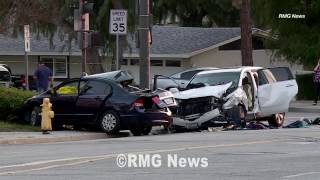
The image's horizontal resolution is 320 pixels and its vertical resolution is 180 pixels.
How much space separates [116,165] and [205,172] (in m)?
1.74

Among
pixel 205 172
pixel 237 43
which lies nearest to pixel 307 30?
pixel 237 43

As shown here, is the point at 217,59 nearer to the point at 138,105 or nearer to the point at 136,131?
the point at 136,131

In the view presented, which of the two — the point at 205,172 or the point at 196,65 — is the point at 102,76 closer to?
the point at 205,172

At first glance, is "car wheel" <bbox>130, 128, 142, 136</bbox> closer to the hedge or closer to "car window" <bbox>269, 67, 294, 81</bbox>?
"car window" <bbox>269, 67, 294, 81</bbox>

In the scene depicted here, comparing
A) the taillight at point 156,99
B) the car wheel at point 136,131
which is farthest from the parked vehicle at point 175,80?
the taillight at point 156,99

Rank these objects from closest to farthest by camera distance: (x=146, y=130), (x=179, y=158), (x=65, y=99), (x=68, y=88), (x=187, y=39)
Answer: (x=179, y=158)
(x=146, y=130)
(x=65, y=99)
(x=68, y=88)
(x=187, y=39)

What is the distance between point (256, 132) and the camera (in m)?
19.8

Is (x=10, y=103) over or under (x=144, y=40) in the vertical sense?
under

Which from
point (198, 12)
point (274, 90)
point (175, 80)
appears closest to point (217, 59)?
point (198, 12)

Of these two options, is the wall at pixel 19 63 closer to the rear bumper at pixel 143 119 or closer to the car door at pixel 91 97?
the car door at pixel 91 97

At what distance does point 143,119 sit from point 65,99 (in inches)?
101

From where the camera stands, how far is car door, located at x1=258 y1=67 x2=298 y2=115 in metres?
21.8

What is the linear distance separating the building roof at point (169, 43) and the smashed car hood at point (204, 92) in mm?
23985

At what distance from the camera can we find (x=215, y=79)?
21.9 metres
